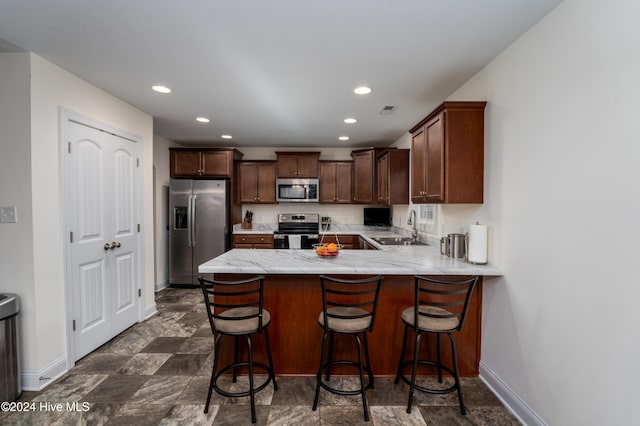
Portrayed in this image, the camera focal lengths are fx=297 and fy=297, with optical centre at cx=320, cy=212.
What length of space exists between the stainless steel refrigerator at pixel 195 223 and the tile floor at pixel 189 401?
226cm

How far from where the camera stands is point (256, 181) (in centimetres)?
550

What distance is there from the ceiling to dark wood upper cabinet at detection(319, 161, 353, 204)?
2149 millimetres

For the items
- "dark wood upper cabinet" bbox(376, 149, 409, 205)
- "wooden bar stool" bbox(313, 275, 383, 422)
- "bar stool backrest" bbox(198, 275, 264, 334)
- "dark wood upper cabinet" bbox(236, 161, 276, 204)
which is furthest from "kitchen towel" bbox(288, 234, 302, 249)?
"wooden bar stool" bbox(313, 275, 383, 422)

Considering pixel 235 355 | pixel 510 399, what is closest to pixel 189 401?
pixel 235 355

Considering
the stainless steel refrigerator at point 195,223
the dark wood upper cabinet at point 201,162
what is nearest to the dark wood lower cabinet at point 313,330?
the stainless steel refrigerator at point 195,223

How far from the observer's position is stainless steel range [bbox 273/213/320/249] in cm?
523

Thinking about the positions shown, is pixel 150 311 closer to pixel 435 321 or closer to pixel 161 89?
pixel 161 89

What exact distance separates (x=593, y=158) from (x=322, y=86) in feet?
6.75

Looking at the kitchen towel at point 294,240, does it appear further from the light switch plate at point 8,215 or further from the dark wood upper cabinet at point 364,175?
the light switch plate at point 8,215

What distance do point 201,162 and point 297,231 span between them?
206 cm

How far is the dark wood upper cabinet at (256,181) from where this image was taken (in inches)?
216

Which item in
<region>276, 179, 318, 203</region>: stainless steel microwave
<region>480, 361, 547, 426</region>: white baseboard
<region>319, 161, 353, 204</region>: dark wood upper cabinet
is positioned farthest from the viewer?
<region>319, 161, 353, 204</region>: dark wood upper cabinet

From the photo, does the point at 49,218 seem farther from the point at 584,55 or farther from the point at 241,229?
the point at 584,55

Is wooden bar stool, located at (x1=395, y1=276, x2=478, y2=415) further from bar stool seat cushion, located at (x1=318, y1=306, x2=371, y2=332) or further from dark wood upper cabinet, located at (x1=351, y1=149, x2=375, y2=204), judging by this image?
dark wood upper cabinet, located at (x1=351, y1=149, x2=375, y2=204)
